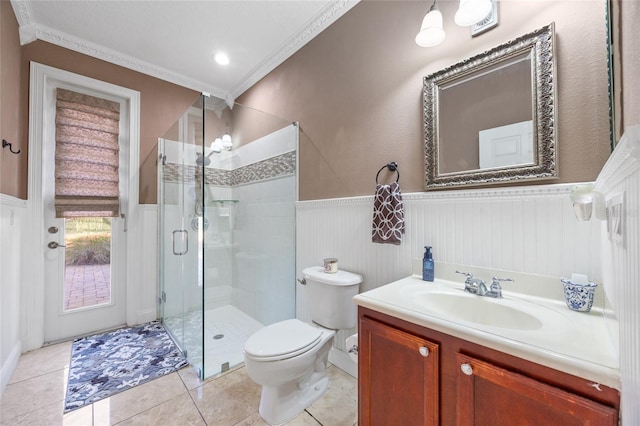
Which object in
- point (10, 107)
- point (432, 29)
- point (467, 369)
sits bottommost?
point (467, 369)

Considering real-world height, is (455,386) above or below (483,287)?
below

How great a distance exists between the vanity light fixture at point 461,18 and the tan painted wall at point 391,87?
0.17 m

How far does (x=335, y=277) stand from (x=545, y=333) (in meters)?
1.06

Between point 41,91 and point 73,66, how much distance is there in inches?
14.5

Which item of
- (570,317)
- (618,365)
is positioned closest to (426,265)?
(570,317)

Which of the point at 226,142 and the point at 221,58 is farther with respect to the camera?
the point at 221,58

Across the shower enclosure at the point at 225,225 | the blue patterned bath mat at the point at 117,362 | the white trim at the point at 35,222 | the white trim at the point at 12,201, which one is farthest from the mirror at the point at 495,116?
the white trim at the point at 35,222

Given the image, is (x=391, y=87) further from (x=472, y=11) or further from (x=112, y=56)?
(x=112, y=56)

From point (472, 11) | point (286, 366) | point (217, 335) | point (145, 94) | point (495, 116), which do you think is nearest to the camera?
point (472, 11)

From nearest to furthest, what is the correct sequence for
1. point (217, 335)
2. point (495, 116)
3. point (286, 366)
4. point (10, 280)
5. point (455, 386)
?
point (455, 386) → point (495, 116) → point (286, 366) → point (10, 280) → point (217, 335)

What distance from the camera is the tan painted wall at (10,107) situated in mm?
1683

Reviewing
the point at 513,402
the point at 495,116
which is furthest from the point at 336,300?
the point at 495,116

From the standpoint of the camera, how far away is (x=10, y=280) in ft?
5.79

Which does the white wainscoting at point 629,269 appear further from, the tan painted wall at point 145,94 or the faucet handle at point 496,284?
the tan painted wall at point 145,94
